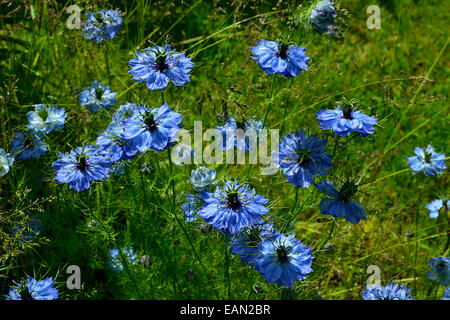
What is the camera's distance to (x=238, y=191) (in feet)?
4.21

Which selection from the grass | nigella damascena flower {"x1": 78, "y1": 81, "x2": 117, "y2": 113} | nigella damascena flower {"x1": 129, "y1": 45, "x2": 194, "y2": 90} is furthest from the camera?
nigella damascena flower {"x1": 78, "y1": 81, "x2": 117, "y2": 113}

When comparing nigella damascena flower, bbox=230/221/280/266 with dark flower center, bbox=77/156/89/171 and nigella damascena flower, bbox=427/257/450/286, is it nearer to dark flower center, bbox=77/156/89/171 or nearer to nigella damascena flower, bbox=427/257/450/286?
dark flower center, bbox=77/156/89/171

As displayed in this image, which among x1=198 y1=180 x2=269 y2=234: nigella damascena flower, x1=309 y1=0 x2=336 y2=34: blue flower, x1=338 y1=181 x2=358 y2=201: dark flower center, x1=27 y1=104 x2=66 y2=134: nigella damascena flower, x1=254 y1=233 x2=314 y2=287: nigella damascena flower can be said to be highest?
x1=309 y1=0 x2=336 y2=34: blue flower

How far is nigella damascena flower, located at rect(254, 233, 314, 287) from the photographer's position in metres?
1.23

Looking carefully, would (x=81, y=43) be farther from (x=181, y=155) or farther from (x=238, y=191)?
(x=238, y=191)

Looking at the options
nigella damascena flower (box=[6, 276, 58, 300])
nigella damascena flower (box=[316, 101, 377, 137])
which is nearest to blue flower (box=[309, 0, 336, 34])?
nigella damascena flower (box=[316, 101, 377, 137])

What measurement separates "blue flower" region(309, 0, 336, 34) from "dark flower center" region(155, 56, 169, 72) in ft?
1.84

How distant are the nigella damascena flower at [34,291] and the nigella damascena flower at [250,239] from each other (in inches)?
20.0

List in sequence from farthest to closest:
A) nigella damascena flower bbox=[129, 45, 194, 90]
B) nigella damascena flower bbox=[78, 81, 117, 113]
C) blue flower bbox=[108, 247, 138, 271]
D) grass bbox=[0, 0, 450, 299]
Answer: nigella damascena flower bbox=[78, 81, 117, 113]
blue flower bbox=[108, 247, 138, 271]
grass bbox=[0, 0, 450, 299]
nigella damascena flower bbox=[129, 45, 194, 90]

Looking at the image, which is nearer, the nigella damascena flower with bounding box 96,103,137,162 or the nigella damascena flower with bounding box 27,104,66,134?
the nigella damascena flower with bounding box 96,103,137,162

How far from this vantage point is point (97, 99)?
1.85 metres

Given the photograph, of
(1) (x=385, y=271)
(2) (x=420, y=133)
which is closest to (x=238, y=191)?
(1) (x=385, y=271)

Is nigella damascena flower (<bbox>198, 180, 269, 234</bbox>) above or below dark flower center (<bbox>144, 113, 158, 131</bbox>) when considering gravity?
below
